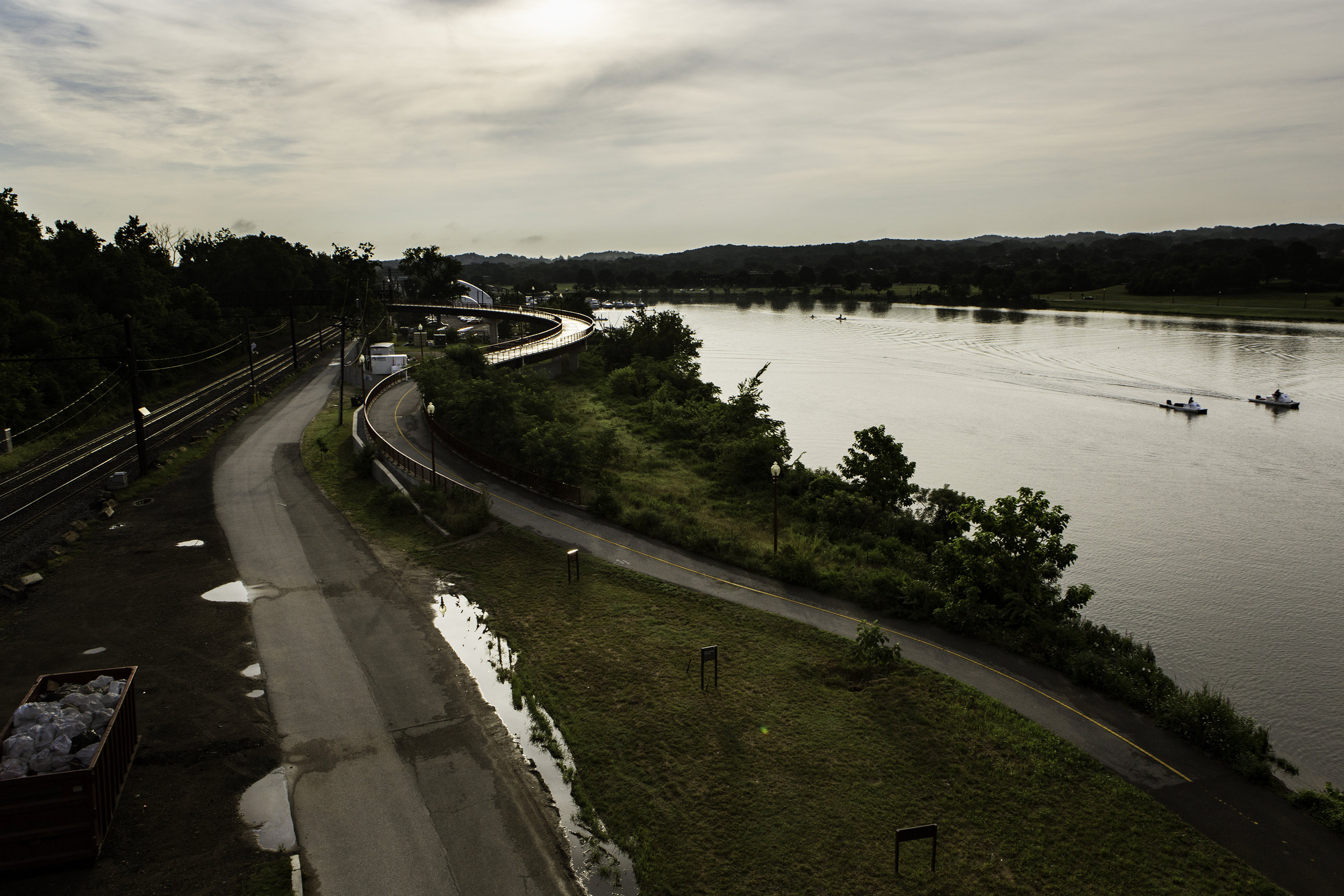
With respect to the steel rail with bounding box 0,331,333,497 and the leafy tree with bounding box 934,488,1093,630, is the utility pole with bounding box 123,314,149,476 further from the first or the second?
the leafy tree with bounding box 934,488,1093,630

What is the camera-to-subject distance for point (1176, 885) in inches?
470

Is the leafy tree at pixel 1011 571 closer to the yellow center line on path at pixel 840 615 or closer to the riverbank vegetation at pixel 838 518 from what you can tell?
the riverbank vegetation at pixel 838 518

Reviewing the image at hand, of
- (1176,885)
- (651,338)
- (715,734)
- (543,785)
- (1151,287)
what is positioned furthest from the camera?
(1151,287)

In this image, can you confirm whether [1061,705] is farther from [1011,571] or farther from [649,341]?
[649,341]

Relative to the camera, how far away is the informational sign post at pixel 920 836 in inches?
462

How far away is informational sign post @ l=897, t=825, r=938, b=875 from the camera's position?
1173cm

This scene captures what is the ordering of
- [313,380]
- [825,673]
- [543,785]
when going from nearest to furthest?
[543,785]
[825,673]
[313,380]

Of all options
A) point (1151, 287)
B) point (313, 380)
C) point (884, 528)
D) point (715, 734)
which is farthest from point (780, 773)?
point (1151, 287)

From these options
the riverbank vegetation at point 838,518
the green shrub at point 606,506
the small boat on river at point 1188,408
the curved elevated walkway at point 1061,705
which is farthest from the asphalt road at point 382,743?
the small boat on river at point 1188,408

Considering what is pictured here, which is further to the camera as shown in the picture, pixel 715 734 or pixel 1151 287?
pixel 1151 287

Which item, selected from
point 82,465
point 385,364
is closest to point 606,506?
point 82,465

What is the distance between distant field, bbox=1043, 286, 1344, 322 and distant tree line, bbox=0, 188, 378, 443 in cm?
13496

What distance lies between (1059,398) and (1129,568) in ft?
135

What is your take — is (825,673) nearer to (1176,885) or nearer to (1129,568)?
(1176,885)
